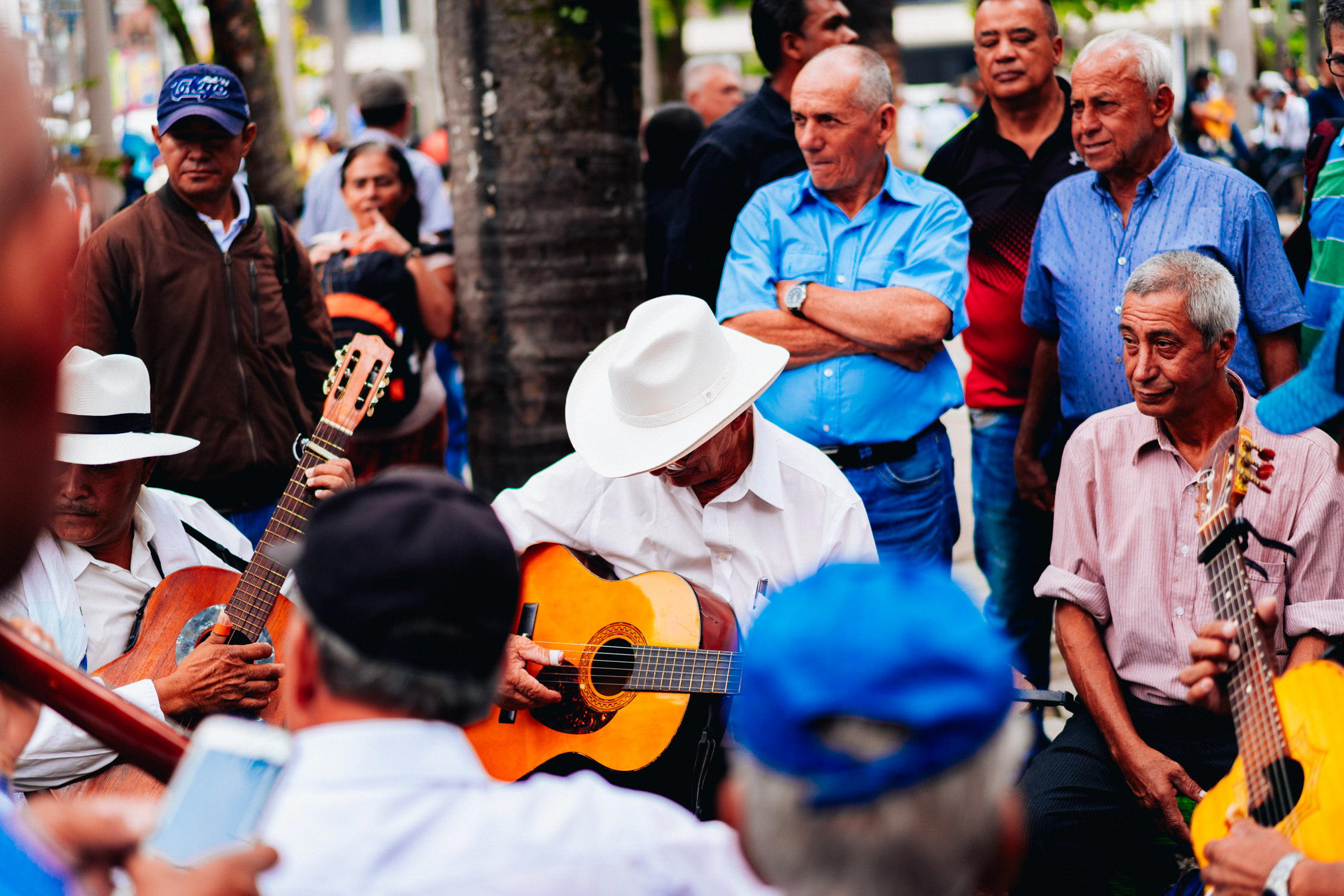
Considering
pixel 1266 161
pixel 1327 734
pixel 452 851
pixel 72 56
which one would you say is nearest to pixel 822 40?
pixel 1327 734

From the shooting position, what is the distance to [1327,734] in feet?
7.84

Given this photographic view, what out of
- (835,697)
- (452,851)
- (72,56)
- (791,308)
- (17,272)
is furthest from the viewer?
(72,56)

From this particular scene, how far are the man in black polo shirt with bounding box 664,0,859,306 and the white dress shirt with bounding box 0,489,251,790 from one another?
1.76m

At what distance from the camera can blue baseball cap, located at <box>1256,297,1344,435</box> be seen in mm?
2363

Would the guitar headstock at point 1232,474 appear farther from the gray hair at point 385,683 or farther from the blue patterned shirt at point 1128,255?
the gray hair at point 385,683

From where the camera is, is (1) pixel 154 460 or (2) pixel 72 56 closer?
(1) pixel 154 460

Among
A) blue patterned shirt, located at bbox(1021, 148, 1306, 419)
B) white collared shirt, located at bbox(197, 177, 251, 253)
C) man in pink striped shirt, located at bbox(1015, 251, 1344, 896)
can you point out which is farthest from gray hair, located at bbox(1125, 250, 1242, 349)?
white collared shirt, located at bbox(197, 177, 251, 253)

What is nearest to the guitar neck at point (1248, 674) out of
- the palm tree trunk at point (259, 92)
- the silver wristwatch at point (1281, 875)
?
the silver wristwatch at point (1281, 875)

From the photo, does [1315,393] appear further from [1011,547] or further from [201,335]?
[201,335]

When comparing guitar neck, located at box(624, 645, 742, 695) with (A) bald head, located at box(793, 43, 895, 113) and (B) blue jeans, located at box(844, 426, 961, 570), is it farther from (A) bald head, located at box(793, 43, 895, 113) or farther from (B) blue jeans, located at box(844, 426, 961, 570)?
(A) bald head, located at box(793, 43, 895, 113)

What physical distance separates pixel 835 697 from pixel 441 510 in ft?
1.86

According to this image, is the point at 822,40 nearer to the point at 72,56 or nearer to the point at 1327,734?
the point at 1327,734

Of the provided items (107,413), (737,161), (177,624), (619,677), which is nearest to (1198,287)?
(619,677)

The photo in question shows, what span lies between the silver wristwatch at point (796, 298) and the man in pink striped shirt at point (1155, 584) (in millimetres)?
945
